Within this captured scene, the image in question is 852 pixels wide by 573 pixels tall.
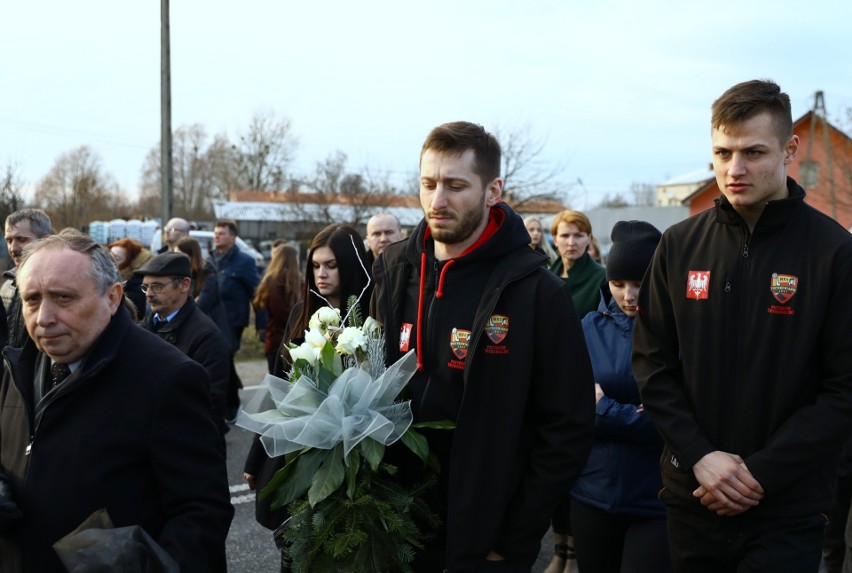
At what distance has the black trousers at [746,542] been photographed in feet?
8.55

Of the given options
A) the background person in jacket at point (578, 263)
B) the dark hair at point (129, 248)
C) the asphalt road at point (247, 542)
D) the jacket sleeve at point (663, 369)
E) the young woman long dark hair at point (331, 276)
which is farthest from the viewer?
the dark hair at point (129, 248)

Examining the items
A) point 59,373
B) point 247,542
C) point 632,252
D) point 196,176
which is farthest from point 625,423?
point 196,176

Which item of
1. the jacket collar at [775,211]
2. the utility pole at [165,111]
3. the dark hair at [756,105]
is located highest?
the utility pole at [165,111]

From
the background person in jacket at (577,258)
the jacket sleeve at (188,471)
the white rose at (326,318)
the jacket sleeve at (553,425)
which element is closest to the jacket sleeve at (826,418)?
the jacket sleeve at (553,425)

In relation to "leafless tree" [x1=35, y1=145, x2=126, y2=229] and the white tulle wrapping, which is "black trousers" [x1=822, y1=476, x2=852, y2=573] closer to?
the white tulle wrapping

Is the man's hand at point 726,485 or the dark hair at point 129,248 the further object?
the dark hair at point 129,248

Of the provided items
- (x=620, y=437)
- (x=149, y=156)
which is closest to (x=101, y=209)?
(x=149, y=156)

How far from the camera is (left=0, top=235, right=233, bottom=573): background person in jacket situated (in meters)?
2.29

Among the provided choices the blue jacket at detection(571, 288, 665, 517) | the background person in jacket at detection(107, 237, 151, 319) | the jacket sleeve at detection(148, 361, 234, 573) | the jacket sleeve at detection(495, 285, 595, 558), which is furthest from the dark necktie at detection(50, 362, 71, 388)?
the background person in jacket at detection(107, 237, 151, 319)

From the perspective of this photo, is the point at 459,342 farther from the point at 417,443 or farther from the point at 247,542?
the point at 247,542

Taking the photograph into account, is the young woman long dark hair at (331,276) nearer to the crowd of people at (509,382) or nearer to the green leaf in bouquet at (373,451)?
the crowd of people at (509,382)

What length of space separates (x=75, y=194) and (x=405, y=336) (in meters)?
35.7

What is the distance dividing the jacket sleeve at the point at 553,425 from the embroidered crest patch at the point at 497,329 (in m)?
0.10

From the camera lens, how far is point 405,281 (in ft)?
9.66
